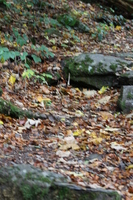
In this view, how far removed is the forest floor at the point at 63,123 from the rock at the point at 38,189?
0.20 meters

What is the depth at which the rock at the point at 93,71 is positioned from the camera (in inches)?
229

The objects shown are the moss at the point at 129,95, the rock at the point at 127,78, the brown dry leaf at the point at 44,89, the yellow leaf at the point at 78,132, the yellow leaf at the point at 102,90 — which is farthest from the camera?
the rock at the point at 127,78

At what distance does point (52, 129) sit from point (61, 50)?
3.27 metres

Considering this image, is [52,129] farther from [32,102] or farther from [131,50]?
[131,50]

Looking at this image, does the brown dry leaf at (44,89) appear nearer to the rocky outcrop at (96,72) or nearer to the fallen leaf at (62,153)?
the rocky outcrop at (96,72)

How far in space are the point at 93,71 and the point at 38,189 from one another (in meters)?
4.01

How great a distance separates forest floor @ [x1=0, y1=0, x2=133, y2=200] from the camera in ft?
9.63

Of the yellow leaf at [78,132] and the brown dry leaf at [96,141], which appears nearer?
the brown dry leaf at [96,141]

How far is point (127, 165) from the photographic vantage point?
3.24m

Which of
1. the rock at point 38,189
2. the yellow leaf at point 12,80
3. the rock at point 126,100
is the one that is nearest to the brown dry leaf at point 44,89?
the yellow leaf at point 12,80

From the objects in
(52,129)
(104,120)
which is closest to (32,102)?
(52,129)

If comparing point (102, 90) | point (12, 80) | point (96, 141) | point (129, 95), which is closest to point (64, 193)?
point (96, 141)

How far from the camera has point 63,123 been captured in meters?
4.03

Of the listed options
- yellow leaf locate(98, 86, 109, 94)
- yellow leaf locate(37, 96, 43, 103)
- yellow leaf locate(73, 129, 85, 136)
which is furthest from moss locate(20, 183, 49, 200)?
yellow leaf locate(98, 86, 109, 94)
